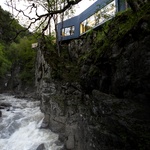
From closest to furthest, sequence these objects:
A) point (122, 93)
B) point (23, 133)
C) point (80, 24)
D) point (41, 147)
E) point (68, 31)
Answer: point (122, 93)
point (41, 147)
point (23, 133)
point (80, 24)
point (68, 31)

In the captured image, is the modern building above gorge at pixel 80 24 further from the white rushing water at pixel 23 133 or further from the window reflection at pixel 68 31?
the white rushing water at pixel 23 133

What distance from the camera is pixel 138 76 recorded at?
4734 mm

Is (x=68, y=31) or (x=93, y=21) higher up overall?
(x=68, y=31)

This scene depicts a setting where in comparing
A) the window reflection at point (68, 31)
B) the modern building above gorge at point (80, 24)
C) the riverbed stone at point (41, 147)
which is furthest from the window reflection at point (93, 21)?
the riverbed stone at point (41, 147)

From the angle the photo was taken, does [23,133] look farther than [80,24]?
No

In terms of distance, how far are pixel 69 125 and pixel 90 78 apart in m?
4.53

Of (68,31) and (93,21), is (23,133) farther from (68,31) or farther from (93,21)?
(68,31)

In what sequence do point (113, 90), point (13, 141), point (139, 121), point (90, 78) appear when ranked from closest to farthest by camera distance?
1. point (139, 121)
2. point (113, 90)
3. point (90, 78)
4. point (13, 141)

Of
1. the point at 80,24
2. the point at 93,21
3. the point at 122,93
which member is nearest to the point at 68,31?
the point at 80,24

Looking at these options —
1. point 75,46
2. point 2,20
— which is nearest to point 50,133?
point 2,20

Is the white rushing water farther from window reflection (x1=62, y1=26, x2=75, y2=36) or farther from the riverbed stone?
window reflection (x1=62, y1=26, x2=75, y2=36)

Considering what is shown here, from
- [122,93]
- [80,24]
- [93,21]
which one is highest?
[80,24]

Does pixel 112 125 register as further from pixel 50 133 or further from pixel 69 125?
pixel 50 133

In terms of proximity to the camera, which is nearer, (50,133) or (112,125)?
(112,125)
